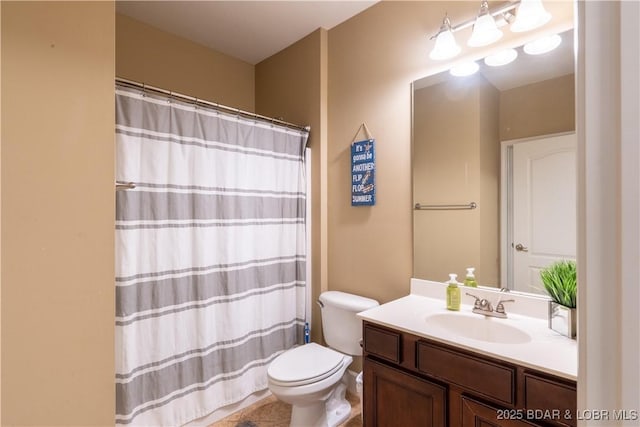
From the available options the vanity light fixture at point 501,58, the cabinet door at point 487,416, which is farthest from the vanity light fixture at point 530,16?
the cabinet door at point 487,416

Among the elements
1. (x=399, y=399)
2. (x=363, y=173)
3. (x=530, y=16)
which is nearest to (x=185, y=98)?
(x=363, y=173)

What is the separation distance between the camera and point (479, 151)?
162 centimetres

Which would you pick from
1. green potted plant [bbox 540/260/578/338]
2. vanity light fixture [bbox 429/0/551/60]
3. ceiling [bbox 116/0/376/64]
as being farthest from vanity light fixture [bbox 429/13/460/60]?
green potted plant [bbox 540/260/578/338]

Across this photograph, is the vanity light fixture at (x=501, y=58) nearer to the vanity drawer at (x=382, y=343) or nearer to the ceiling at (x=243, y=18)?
the ceiling at (x=243, y=18)

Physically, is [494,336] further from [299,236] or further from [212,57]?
[212,57]

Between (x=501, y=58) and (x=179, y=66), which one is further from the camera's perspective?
(x=179, y=66)

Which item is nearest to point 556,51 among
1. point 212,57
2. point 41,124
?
point 41,124

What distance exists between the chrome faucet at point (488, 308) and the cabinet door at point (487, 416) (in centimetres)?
47

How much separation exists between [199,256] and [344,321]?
1.00 metres

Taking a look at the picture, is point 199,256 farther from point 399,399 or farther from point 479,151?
point 479,151

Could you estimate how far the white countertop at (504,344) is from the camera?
39.0 inches

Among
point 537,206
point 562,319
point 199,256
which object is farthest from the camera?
point 199,256

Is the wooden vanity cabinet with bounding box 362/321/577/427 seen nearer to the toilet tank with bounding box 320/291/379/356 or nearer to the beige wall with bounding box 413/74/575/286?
the toilet tank with bounding box 320/291/379/356

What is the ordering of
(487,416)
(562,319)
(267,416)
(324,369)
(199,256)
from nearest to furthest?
(487,416) → (562,319) → (324,369) → (199,256) → (267,416)
